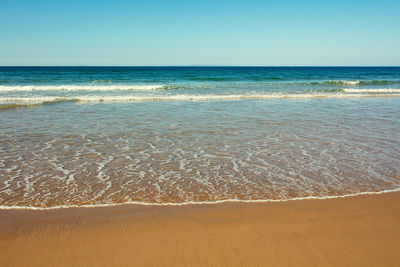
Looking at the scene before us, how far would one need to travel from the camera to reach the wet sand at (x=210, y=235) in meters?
2.99

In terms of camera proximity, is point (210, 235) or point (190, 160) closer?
point (210, 235)

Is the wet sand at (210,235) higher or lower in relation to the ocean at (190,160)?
lower

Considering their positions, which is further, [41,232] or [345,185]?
[345,185]

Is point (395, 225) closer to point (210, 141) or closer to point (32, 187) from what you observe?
point (210, 141)

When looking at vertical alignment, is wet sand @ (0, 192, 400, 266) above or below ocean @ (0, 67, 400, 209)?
below

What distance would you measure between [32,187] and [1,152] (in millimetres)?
2801

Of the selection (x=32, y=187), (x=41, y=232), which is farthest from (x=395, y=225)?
(x=32, y=187)

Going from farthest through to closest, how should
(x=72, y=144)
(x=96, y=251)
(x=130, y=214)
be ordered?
(x=72, y=144) → (x=130, y=214) → (x=96, y=251)

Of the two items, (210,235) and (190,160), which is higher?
(190,160)

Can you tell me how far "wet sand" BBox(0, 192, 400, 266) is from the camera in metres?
2.99

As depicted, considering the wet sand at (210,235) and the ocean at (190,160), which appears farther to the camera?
the ocean at (190,160)

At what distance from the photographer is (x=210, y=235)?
135 inches

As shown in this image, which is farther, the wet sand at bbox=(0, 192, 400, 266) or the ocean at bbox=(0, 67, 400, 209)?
the ocean at bbox=(0, 67, 400, 209)

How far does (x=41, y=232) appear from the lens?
3.48 meters
